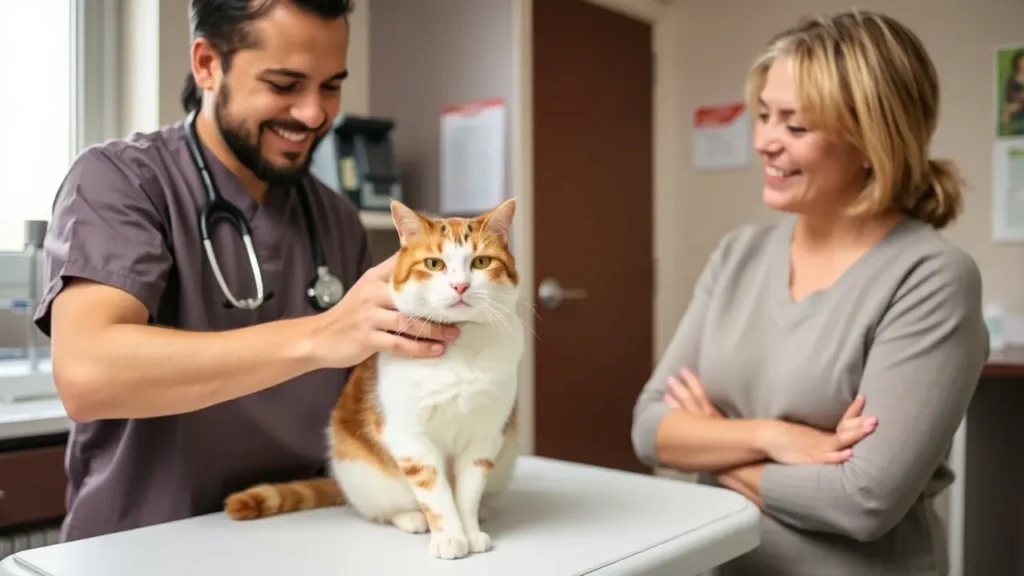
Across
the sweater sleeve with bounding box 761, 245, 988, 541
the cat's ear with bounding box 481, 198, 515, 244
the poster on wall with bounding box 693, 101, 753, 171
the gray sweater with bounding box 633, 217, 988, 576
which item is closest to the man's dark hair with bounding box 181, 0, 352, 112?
the cat's ear with bounding box 481, 198, 515, 244

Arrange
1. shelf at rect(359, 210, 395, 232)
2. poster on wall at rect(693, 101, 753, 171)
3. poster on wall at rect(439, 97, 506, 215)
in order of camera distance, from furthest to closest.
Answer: poster on wall at rect(693, 101, 753, 171), poster on wall at rect(439, 97, 506, 215), shelf at rect(359, 210, 395, 232)

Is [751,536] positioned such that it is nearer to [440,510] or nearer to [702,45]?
[440,510]

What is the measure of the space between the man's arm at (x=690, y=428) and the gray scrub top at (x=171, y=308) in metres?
0.52

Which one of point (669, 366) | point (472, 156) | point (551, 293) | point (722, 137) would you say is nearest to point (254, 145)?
point (669, 366)

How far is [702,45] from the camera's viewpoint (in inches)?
124

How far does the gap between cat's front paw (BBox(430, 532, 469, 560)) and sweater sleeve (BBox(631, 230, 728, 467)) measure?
0.58 metres

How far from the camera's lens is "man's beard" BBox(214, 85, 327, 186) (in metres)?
1.11

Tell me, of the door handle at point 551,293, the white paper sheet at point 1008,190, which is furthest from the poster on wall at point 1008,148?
the door handle at point 551,293

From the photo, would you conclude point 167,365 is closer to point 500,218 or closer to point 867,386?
point 500,218

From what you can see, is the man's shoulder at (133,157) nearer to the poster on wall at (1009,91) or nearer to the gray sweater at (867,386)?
the gray sweater at (867,386)

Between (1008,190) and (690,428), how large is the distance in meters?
1.80

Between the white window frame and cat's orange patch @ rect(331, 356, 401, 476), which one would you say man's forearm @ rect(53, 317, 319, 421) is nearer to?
cat's orange patch @ rect(331, 356, 401, 476)

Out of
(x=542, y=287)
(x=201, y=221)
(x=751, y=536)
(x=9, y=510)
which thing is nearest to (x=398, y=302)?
(x=201, y=221)

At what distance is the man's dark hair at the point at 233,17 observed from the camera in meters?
1.08
